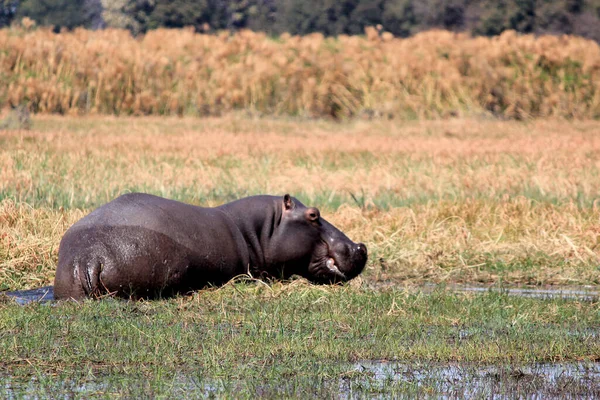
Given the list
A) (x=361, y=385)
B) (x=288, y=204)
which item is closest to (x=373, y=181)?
(x=288, y=204)

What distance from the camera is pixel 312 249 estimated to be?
782 centimetres

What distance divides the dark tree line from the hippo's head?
3600 cm

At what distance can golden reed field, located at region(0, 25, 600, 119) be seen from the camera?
789 inches

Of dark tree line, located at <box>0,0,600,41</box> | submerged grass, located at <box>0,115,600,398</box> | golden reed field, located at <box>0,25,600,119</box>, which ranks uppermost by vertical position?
submerged grass, located at <box>0,115,600,398</box>

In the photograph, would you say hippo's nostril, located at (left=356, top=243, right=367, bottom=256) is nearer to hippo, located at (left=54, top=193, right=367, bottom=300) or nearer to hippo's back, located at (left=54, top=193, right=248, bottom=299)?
hippo, located at (left=54, top=193, right=367, bottom=300)

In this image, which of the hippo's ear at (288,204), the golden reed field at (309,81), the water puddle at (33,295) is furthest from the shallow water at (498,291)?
the golden reed field at (309,81)

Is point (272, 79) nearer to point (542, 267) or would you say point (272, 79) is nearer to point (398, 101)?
point (398, 101)

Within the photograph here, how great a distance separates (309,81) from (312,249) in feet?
42.3

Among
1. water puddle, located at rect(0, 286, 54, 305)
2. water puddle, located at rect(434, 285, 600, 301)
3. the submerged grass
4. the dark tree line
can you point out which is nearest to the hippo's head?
the submerged grass

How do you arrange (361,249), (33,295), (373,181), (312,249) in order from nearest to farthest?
1. (33,295)
2. (361,249)
3. (312,249)
4. (373,181)

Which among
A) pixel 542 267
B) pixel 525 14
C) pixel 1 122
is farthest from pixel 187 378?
pixel 525 14

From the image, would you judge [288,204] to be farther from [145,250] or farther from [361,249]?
[145,250]

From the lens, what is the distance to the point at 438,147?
15.5 meters

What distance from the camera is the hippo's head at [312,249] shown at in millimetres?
7727
